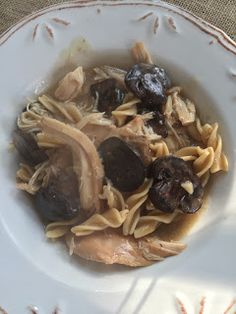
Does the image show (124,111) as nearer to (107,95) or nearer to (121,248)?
(107,95)

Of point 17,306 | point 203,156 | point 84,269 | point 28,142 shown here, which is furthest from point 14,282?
point 203,156

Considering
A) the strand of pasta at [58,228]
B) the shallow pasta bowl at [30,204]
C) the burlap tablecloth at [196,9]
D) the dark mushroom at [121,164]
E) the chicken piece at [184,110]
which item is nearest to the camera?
the shallow pasta bowl at [30,204]

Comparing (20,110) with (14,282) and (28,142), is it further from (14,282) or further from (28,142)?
(14,282)

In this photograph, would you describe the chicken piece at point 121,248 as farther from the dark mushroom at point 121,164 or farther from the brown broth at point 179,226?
the dark mushroom at point 121,164

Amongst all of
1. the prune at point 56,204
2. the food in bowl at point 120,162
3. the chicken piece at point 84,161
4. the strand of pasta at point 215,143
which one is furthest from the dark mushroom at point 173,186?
the prune at point 56,204

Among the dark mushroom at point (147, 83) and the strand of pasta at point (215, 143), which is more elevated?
the dark mushroom at point (147, 83)

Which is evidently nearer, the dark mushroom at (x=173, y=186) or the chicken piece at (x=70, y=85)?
the dark mushroom at (x=173, y=186)

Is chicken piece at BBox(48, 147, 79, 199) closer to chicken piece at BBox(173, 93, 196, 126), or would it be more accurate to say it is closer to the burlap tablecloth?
chicken piece at BBox(173, 93, 196, 126)

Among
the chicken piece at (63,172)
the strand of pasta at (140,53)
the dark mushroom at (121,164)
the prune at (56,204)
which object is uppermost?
the strand of pasta at (140,53)

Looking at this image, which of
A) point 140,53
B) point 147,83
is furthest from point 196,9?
point 147,83
